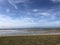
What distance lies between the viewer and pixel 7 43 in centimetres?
874

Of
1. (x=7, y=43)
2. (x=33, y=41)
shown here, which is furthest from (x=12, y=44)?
(x=33, y=41)

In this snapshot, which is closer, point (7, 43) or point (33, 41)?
point (7, 43)

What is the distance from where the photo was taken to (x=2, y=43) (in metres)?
8.55

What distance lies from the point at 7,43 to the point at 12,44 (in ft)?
1.49

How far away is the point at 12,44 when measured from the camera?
8477mm

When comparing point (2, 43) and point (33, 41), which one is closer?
point (2, 43)

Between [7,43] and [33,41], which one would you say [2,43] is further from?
[33,41]

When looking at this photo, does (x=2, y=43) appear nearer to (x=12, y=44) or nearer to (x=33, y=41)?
(x=12, y=44)

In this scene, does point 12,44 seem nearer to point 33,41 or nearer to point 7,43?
point 7,43

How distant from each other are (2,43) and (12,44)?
668 millimetres

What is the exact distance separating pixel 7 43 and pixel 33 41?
184 centimetres

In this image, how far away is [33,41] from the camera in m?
9.32

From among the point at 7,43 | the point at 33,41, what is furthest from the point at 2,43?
the point at 33,41

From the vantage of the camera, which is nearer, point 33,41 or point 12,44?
point 12,44
